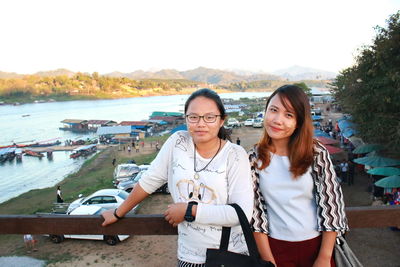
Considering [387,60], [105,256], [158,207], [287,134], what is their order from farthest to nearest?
[387,60] → [158,207] → [105,256] → [287,134]

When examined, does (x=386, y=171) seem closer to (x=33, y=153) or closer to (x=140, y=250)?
(x=140, y=250)

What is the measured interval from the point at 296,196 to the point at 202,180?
444mm

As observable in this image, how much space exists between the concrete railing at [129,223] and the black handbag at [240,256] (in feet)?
1.15

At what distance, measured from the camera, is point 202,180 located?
3.89 ft

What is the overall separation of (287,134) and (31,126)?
60.1 m

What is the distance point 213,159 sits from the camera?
4.00 ft

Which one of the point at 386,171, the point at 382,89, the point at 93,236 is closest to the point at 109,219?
the point at 93,236

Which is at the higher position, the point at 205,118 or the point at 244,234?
the point at 205,118

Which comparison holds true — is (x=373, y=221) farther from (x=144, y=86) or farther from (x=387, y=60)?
(x=144, y=86)

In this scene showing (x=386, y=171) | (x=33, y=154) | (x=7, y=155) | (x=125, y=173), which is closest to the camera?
(x=386, y=171)

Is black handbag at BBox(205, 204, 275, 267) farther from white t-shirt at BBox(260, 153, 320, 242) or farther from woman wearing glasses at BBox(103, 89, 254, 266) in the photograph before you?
white t-shirt at BBox(260, 153, 320, 242)

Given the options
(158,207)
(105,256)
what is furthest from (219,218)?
(158,207)

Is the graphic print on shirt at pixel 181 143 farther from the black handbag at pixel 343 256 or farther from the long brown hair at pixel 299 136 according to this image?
→ the black handbag at pixel 343 256

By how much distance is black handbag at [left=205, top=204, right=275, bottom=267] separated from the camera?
1.08 m
